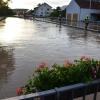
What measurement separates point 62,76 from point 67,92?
0.32 metres

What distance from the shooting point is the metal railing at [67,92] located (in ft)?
14.0

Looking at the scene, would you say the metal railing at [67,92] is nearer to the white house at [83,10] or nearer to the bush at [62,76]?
the bush at [62,76]

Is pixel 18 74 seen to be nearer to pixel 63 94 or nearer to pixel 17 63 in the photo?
pixel 17 63

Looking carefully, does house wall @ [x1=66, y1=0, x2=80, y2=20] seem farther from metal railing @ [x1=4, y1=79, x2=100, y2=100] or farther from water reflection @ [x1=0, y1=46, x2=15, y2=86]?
metal railing @ [x1=4, y1=79, x2=100, y2=100]

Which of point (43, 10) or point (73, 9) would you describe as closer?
point (73, 9)

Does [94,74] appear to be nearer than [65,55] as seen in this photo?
Yes

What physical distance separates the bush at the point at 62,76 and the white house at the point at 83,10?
54.2m

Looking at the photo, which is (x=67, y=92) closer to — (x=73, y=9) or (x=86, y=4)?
(x=86, y=4)

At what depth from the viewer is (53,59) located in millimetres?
14062

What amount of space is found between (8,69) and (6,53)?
Answer: 13.6 feet

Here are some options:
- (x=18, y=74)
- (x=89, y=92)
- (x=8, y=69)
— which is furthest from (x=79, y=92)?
(x=8, y=69)

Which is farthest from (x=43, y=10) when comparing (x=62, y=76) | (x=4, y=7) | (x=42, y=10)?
(x=62, y=76)

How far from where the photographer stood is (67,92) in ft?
15.3

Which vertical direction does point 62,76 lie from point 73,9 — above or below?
above
